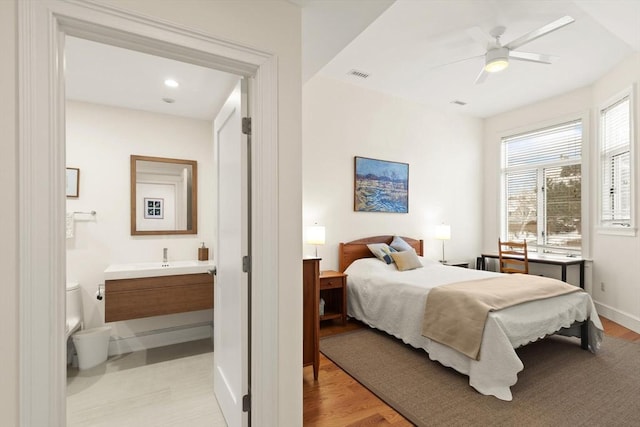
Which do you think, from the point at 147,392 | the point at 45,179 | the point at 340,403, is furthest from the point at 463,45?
the point at 147,392

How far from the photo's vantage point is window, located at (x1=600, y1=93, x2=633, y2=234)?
3.67 m

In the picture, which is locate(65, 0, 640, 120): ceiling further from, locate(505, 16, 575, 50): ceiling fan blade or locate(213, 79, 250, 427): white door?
locate(213, 79, 250, 427): white door

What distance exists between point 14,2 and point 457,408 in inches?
119

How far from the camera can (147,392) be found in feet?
7.64

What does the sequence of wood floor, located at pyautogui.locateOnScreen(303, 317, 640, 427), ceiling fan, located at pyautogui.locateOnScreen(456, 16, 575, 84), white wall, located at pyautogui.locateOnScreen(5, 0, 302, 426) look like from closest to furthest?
white wall, located at pyautogui.locateOnScreen(5, 0, 302, 426), wood floor, located at pyautogui.locateOnScreen(303, 317, 640, 427), ceiling fan, located at pyautogui.locateOnScreen(456, 16, 575, 84)

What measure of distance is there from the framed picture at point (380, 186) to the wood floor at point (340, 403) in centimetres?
231

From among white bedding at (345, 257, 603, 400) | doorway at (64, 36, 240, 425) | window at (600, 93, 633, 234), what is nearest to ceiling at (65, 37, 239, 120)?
doorway at (64, 36, 240, 425)

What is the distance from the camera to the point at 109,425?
1950mm

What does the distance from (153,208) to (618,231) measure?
5513mm

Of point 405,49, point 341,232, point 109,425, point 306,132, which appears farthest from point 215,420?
point 405,49

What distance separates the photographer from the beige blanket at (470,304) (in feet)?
7.64

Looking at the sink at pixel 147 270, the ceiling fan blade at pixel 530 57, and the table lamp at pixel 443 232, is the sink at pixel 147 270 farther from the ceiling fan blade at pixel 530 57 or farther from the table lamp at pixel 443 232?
the ceiling fan blade at pixel 530 57

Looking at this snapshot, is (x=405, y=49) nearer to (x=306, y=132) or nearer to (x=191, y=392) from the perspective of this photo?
(x=306, y=132)

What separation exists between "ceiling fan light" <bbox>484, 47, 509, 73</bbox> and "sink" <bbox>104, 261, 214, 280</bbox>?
343 cm
